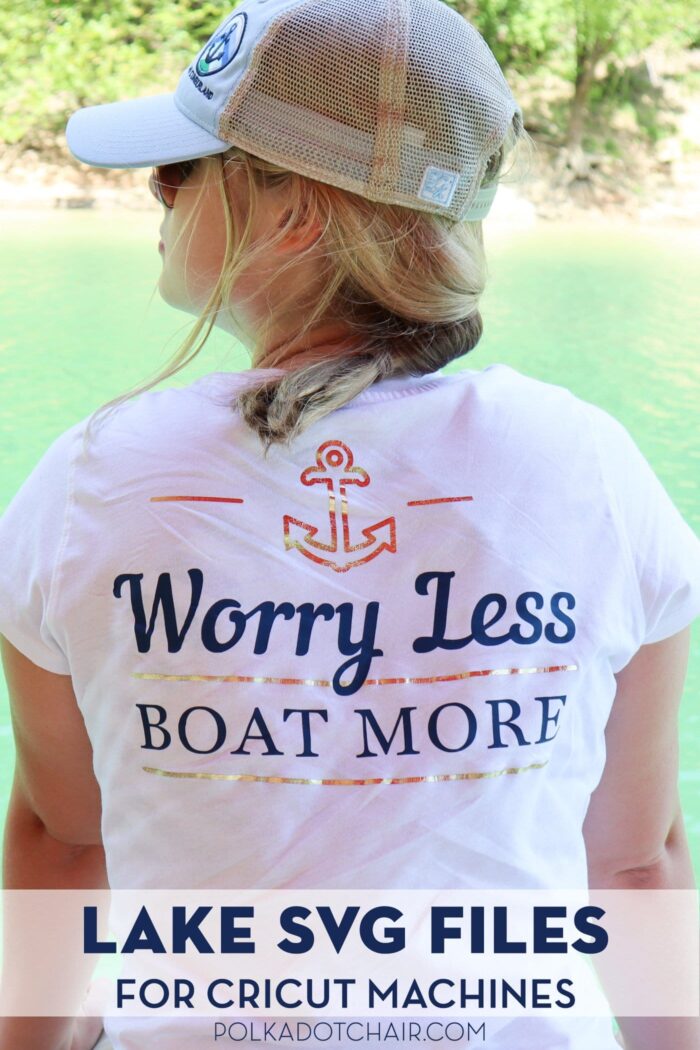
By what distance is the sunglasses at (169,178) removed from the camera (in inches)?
30.9

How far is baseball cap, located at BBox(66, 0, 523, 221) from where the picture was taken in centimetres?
69

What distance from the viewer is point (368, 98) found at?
27.4 inches

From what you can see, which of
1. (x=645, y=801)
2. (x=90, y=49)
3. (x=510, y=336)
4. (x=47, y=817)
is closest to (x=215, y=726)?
(x=47, y=817)

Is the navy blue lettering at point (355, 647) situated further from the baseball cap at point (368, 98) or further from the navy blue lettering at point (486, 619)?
the baseball cap at point (368, 98)

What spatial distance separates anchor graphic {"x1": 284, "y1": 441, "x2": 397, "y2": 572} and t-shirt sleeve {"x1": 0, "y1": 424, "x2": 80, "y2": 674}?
130 mm

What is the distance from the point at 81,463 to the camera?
0.65m

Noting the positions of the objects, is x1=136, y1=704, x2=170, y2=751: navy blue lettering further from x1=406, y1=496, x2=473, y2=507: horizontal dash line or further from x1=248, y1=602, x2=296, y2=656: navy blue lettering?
x1=406, y1=496, x2=473, y2=507: horizontal dash line

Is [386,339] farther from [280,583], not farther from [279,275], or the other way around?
[280,583]

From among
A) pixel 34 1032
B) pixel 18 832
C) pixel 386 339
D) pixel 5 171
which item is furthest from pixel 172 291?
pixel 5 171

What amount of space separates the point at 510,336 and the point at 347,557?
5.90 meters

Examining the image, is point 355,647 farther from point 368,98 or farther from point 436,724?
point 368,98

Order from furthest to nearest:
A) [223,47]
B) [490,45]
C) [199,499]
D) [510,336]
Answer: [490,45] → [510,336] → [223,47] → [199,499]

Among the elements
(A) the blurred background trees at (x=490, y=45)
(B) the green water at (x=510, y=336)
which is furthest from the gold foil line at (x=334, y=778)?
(A) the blurred background trees at (x=490, y=45)

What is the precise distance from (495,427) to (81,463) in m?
0.23
